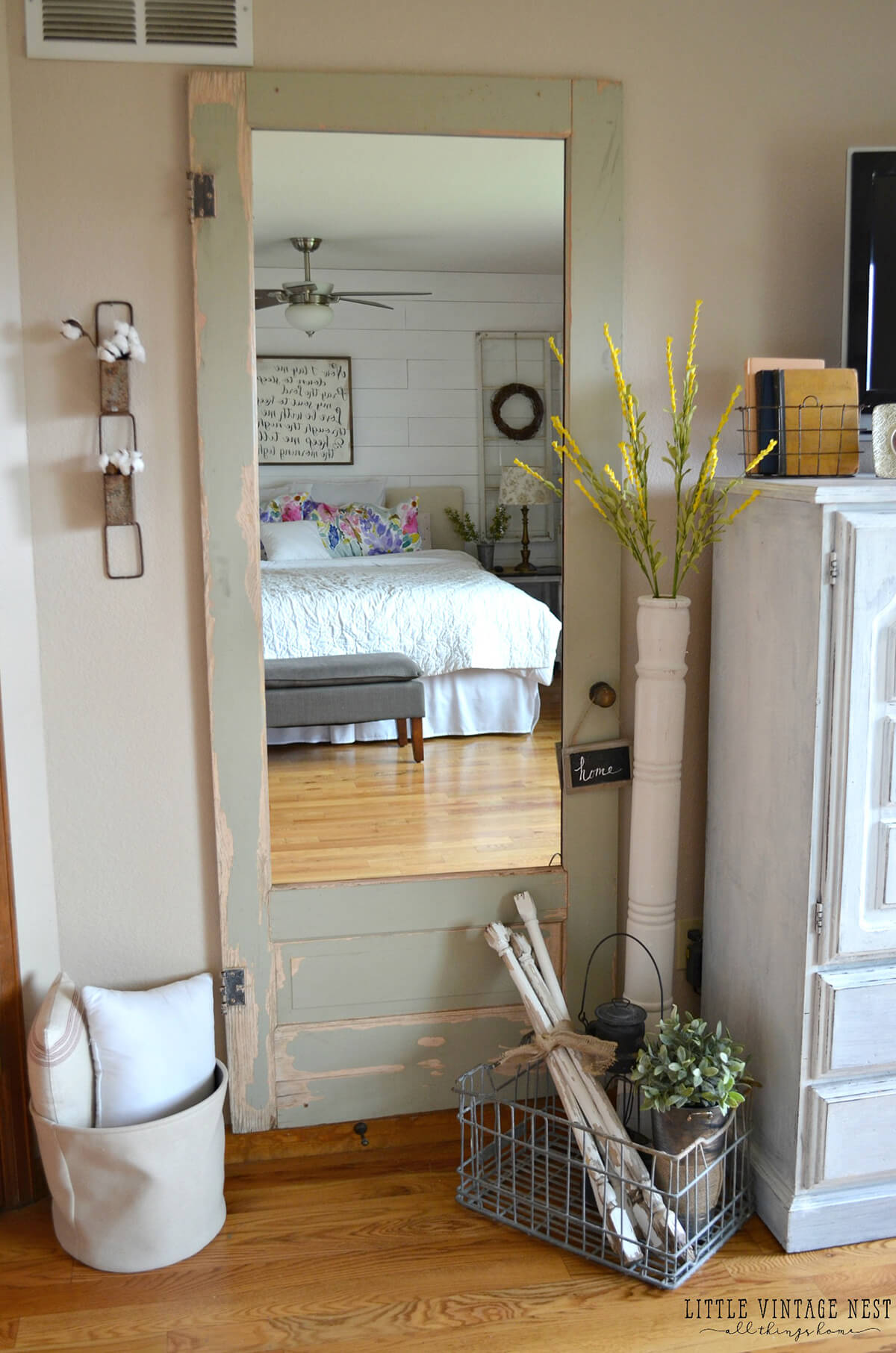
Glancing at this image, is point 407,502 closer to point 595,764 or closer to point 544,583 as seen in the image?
point 544,583

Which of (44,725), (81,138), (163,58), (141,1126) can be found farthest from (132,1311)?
(163,58)

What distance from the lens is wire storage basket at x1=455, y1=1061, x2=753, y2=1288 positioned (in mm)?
2111

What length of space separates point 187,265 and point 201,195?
0.13 meters

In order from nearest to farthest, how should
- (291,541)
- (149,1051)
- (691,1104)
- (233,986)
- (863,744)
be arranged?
1. (863,744)
2. (691,1104)
3. (149,1051)
4. (291,541)
5. (233,986)

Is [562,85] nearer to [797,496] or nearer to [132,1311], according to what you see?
[797,496]

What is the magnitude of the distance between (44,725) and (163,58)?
1.32 m

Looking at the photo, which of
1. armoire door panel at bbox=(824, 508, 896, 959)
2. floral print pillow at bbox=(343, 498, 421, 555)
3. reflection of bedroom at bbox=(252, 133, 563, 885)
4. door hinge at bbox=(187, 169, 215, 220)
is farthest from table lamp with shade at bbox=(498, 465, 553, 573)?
door hinge at bbox=(187, 169, 215, 220)

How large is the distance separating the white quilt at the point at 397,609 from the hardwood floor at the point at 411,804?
19 centimetres

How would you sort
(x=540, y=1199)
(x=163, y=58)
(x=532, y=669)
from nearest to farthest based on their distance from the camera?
(x=163, y=58) → (x=540, y=1199) → (x=532, y=669)

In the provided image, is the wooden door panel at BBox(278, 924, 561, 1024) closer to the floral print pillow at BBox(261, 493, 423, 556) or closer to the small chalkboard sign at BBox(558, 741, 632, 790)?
the small chalkboard sign at BBox(558, 741, 632, 790)

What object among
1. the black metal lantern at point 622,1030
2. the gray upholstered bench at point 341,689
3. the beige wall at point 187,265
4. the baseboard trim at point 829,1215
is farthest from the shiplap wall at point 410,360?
the baseboard trim at point 829,1215

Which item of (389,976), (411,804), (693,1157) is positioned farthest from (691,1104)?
(411,804)

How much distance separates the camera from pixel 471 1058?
256cm

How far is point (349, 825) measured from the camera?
2.44 metres
